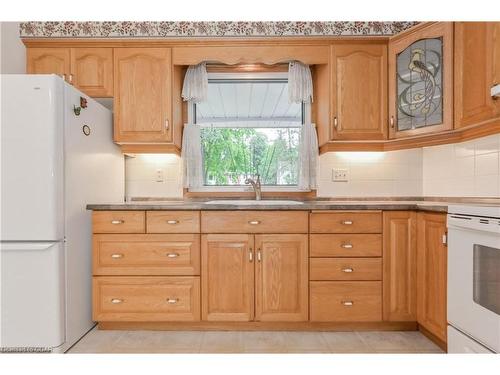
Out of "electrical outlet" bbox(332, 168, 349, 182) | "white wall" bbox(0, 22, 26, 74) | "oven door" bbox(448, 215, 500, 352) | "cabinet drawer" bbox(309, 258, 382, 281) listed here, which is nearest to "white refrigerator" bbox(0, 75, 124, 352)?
"white wall" bbox(0, 22, 26, 74)

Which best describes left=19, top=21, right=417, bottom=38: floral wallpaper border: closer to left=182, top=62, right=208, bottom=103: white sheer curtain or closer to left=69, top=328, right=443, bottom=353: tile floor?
left=182, top=62, right=208, bottom=103: white sheer curtain

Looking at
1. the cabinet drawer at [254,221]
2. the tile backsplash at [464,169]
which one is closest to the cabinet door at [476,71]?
the tile backsplash at [464,169]

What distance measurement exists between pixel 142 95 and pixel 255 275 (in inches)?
62.4

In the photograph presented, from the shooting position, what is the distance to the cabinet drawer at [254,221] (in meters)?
2.09

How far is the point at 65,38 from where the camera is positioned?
243 cm

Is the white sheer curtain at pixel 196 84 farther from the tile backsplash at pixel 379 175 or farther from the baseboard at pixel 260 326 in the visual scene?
the baseboard at pixel 260 326

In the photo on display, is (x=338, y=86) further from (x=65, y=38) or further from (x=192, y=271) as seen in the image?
(x=65, y=38)

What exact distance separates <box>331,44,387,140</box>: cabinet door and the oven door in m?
1.00

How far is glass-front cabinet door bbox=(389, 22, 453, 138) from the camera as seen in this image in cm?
205

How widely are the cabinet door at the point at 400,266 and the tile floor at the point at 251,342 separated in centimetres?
17

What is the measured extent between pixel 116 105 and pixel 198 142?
70cm

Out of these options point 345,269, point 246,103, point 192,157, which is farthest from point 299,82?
point 345,269

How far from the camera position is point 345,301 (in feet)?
6.84

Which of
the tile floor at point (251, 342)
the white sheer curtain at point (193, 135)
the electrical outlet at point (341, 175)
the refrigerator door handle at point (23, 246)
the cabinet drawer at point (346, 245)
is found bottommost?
the tile floor at point (251, 342)
